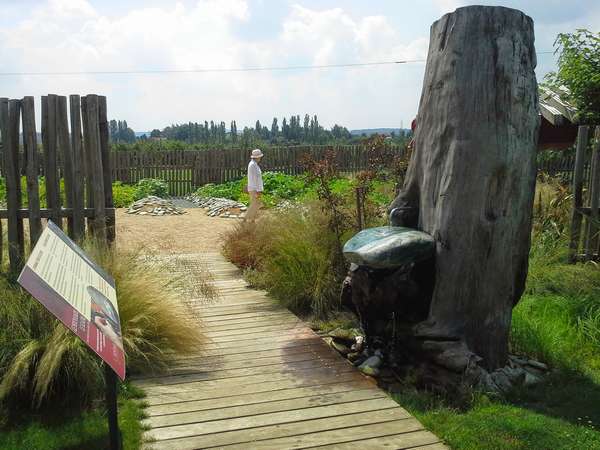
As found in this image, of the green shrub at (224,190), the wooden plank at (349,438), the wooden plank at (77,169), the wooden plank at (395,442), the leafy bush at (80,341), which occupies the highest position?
the wooden plank at (77,169)

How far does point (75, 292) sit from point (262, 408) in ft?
5.53

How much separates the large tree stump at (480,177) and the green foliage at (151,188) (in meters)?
16.5

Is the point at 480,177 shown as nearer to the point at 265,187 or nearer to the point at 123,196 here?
the point at 265,187

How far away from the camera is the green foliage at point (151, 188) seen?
20.2 metres

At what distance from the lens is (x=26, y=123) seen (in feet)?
19.1

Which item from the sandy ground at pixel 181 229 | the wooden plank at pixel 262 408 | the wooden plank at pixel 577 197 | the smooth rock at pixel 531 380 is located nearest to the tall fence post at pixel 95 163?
the wooden plank at pixel 262 408

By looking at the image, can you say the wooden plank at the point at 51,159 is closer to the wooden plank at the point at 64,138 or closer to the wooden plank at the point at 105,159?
the wooden plank at the point at 64,138

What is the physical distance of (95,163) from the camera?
596 centimetres

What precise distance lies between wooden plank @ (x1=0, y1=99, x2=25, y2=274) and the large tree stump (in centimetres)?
391

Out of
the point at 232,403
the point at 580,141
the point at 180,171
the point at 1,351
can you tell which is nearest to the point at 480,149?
the point at 232,403

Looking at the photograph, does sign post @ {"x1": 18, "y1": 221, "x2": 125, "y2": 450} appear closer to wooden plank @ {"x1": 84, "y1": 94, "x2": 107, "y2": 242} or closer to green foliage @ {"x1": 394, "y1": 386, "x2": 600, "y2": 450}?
green foliage @ {"x1": 394, "y1": 386, "x2": 600, "y2": 450}

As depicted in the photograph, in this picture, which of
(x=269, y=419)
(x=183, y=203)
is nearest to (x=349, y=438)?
(x=269, y=419)

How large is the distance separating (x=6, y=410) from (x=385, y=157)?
4.74 metres

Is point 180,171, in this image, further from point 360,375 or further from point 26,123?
point 360,375
